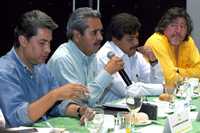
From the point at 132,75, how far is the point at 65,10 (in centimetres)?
281

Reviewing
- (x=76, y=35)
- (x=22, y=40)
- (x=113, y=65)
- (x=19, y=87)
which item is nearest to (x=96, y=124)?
(x=19, y=87)

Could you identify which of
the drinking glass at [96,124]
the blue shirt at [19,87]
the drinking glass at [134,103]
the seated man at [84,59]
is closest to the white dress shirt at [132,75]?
the seated man at [84,59]

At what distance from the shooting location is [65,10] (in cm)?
609

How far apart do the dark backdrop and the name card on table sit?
12.9ft

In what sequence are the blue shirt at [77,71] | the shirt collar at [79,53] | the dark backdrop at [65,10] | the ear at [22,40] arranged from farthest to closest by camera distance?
the dark backdrop at [65,10] → the shirt collar at [79,53] → the blue shirt at [77,71] → the ear at [22,40]

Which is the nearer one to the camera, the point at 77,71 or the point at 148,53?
the point at 77,71

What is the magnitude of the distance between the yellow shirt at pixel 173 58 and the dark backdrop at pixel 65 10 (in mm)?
1778

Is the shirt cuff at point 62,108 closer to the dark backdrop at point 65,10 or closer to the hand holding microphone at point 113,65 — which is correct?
the hand holding microphone at point 113,65

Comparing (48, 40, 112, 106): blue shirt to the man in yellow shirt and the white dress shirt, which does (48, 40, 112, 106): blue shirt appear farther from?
the man in yellow shirt

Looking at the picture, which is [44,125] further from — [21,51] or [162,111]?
[162,111]

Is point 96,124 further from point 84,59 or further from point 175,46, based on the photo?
point 175,46

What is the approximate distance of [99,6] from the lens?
6074 mm

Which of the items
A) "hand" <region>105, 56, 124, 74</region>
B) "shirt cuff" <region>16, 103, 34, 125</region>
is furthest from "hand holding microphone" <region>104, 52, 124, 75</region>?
"shirt cuff" <region>16, 103, 34, 125</region>

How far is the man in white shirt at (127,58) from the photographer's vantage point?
3219mm
